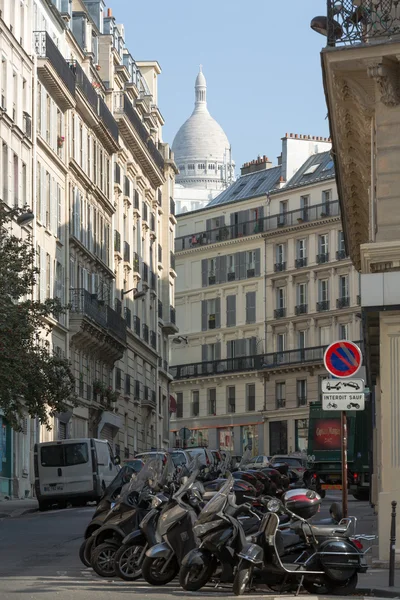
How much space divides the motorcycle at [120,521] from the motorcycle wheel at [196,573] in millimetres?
2518

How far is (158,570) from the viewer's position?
701 inches

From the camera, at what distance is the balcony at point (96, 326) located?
60.5 metres

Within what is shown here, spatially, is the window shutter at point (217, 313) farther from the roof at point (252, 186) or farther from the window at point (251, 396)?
the roof at point (252, 186)

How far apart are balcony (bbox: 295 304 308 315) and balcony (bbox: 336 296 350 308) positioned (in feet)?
9.64

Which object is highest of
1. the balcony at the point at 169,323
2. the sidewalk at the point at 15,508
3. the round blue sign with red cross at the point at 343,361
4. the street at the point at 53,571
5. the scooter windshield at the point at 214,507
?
the balcony at the point at 169,323

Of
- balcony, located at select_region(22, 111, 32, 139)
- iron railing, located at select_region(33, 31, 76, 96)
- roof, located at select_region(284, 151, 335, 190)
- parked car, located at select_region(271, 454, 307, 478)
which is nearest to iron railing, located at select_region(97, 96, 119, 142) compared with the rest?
iron railing, located at select_region(33, 31, 76, 96)

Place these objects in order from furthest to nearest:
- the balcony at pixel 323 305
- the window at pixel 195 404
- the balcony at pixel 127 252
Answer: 1. the window at pixel 195 404
2. the balcony at pixel 323 305
3. the balcony at pixel 127 252

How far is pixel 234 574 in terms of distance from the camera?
16594 mm

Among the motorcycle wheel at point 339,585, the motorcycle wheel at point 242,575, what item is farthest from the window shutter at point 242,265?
the motorcycle wheel at point 242,575

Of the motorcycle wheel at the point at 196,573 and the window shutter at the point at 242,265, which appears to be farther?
the window shutter at the point at 242,265

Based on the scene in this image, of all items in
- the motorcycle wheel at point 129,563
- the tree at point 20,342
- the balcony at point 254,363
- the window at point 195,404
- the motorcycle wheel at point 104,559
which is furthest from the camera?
the window at point 195,404

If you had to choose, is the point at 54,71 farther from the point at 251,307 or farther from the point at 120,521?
the point at 251,307

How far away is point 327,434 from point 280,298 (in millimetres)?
43517

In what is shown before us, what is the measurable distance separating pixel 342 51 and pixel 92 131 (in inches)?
1831
